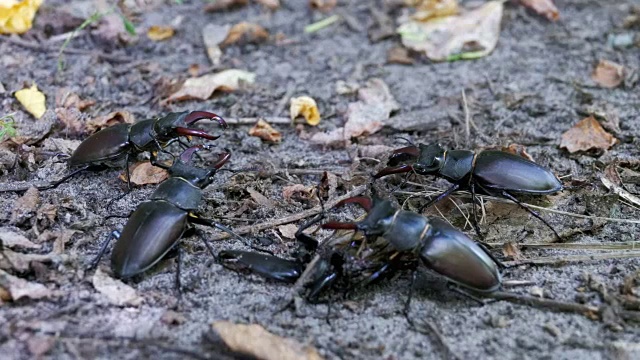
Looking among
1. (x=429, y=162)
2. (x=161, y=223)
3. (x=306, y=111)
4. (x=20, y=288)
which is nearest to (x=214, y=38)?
(x=306, y=111)

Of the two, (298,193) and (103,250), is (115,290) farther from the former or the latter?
(298,193)

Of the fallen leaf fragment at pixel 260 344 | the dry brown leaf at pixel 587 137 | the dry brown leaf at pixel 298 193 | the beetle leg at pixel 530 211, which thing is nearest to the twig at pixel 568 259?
the beetle leg at pixel 530 211

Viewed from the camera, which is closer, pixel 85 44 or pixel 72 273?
pixel 72 273

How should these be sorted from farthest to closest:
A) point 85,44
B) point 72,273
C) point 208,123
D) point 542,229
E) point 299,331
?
point 85,44
point 208,123
point 542,229
point 72,273
point 299,331

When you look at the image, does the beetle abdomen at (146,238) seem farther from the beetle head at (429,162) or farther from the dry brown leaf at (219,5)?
the dry brown leaf at (219,5)

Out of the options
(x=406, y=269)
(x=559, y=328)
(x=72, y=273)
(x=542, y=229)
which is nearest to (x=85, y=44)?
(x=72, y=273)

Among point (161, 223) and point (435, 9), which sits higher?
point (161, 223)

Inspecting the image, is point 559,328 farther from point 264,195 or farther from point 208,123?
point 208,123
